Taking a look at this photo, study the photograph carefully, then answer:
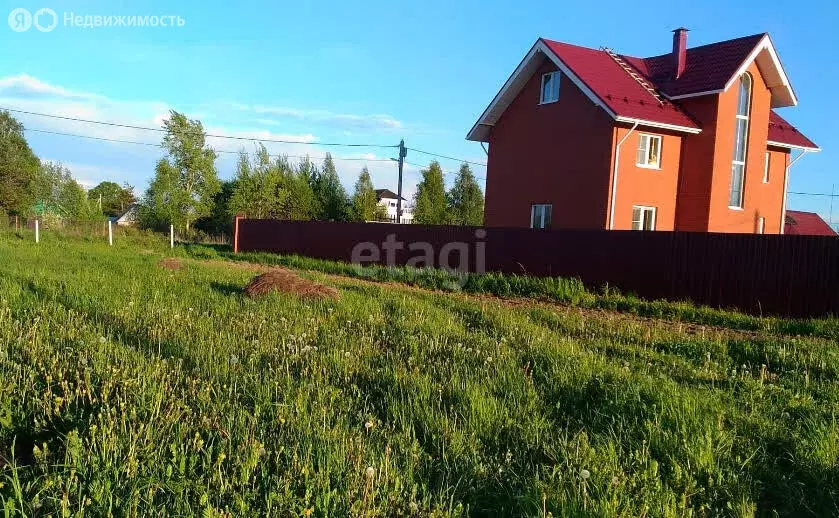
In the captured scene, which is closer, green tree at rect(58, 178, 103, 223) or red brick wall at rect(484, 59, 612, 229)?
red brick wall at rect(484, 59, 612, 229)

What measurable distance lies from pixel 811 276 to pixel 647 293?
284 centimetres

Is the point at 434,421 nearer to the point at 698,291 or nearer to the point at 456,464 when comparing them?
the point at 456,464

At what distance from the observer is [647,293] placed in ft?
37.5

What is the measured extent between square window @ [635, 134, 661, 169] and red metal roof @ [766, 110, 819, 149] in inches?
216

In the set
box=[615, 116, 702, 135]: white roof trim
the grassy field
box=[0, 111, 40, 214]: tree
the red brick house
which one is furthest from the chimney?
box=[0, 111, 40, 214]: tree

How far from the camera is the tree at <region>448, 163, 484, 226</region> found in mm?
41438

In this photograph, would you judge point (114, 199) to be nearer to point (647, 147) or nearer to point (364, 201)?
point (364, 201)

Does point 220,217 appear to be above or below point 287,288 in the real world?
above

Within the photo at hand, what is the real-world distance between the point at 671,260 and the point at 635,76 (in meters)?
10.6

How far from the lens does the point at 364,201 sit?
121 ft

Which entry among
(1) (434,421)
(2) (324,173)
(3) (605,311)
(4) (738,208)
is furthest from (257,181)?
(1) (434,421)

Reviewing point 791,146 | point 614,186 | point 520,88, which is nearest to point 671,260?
point 614,186

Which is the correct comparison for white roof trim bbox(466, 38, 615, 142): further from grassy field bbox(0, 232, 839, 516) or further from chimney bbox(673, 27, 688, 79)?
grassy field bbox(0, 232, 839, 516)

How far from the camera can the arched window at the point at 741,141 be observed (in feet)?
60.3
